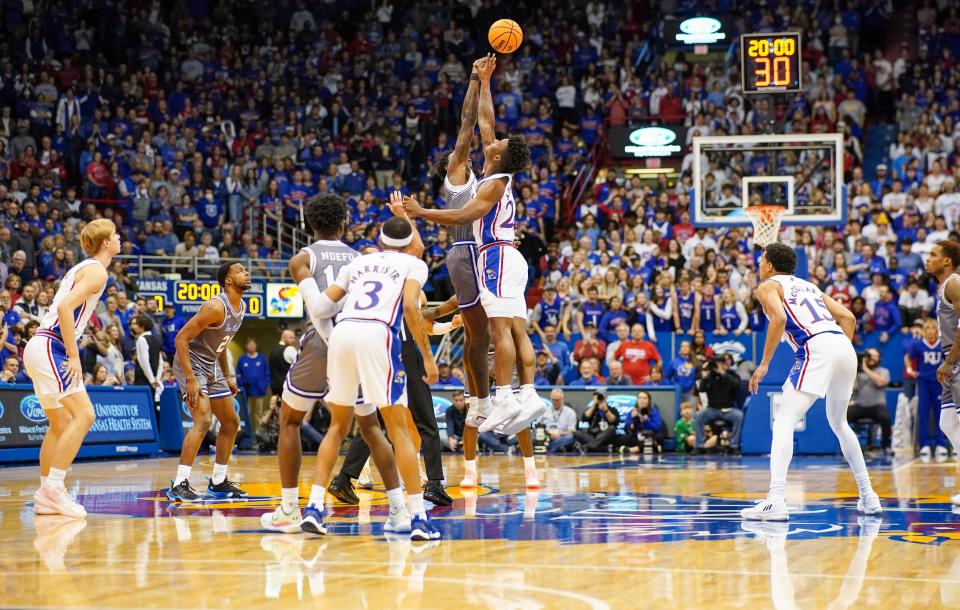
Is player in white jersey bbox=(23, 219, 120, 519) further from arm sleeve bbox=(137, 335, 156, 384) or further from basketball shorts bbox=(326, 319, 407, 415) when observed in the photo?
arm sleeve bbox=(137, 335, 156, 384)

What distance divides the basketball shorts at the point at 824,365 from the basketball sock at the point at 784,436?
8 centimetres

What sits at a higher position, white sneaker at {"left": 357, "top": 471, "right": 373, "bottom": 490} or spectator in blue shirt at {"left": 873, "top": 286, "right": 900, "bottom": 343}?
spectator in blue shirt at {"left": 873, "top": 286, "right": 900, "bottom": 343}

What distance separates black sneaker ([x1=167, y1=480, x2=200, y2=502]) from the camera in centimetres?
1045

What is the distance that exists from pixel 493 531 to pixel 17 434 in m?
10.3

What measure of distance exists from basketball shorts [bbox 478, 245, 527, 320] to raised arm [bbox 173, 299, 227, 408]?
92.6 inches

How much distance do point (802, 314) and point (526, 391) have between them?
2296 millimetres

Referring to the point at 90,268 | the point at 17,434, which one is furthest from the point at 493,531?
the point at 17,434

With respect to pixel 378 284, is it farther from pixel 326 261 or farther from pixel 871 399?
pixel 871 399

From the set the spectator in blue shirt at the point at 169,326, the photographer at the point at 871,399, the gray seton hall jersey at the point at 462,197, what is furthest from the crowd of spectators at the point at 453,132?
the gray seton hall jersey at the point at 462,197

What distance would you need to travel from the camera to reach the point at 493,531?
821cm

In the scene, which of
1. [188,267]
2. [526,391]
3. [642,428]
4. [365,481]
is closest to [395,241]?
[526,391]

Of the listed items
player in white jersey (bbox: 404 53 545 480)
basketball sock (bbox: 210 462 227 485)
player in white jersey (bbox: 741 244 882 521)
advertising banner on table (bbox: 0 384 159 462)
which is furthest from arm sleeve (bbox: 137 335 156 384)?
player in white jersey (bbox: 741 244 882 521)

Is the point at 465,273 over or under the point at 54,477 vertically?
over

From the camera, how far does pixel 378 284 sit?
7.74 metres
